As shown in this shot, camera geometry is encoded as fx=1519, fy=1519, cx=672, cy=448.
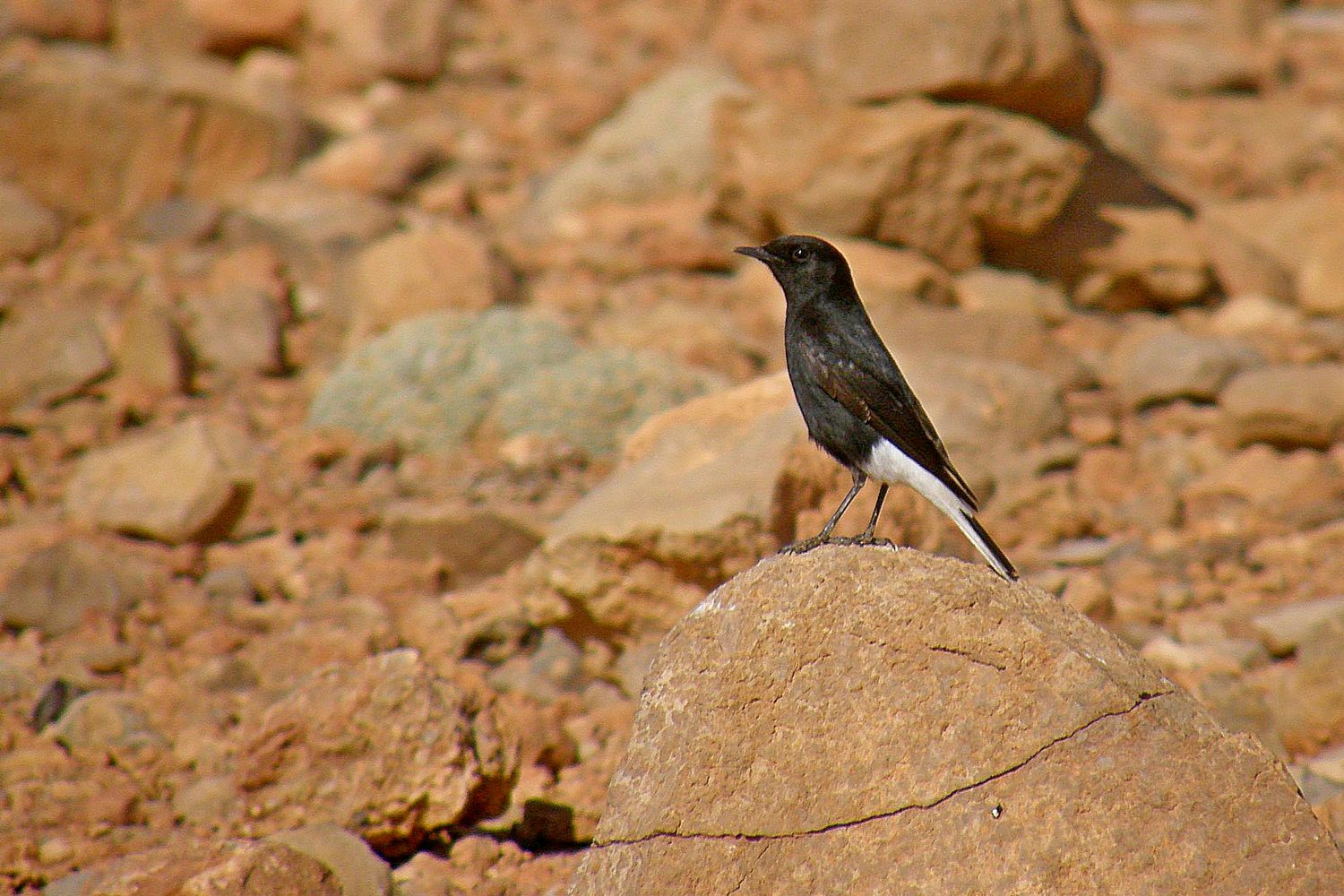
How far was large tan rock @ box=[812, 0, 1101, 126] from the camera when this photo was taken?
36.8 feet

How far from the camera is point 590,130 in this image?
1545cm

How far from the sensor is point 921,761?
4.01 metres

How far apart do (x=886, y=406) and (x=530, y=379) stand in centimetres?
511

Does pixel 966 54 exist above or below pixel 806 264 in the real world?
below

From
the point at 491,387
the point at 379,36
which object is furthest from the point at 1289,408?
the point at 379,36

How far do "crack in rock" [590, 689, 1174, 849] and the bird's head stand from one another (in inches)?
82.2

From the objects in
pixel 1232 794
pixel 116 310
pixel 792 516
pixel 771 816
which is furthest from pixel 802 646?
pixel 116 310

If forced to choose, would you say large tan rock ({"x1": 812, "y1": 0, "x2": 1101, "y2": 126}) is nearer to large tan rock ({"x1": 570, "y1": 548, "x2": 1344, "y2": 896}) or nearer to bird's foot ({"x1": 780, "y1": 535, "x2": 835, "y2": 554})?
bird's foot ({"x1": 780, "y1": 535, "x2": 835, "y2": 554})

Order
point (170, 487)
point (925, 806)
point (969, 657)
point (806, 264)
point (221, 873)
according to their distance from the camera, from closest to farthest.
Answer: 1. point (925, 806)
2. point (969, 657)
3. point (221, 873)
4. point (806, 264)
5. point (170, 487)

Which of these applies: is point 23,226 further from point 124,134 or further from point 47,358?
point 47,358

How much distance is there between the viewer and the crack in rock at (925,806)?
394 centimetres

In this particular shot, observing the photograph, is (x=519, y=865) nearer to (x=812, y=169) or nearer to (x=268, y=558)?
(x=268, y=558)

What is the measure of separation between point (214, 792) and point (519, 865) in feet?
4.50

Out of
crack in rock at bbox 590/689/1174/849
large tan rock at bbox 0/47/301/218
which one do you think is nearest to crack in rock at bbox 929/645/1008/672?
crack in rock at bbox 590/689/1174/849
